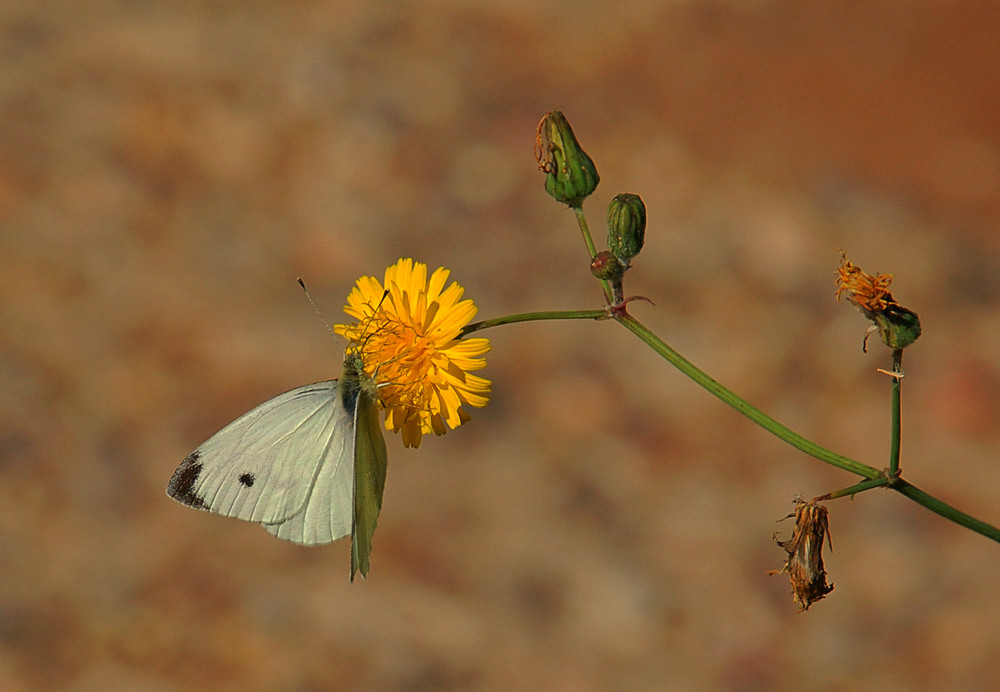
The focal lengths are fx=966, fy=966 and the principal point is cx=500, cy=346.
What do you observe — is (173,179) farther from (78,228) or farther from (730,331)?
(730,331)

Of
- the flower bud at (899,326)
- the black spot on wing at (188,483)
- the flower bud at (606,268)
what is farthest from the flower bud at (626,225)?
the black spot on wing at (188,483)

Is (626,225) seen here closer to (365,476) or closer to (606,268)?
(606,268)

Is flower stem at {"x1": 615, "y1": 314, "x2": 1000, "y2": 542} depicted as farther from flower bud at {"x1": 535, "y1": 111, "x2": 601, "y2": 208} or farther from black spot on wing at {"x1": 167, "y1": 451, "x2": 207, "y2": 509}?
black spot on wing at {"x1": 167, "y1": 451, "x2": 207, "y2": 509}

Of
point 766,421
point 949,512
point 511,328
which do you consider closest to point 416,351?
point 766,421

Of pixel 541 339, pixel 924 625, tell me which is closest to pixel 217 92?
pixel 541 339

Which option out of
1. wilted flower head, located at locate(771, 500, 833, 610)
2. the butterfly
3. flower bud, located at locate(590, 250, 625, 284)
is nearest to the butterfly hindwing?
the butterfly
